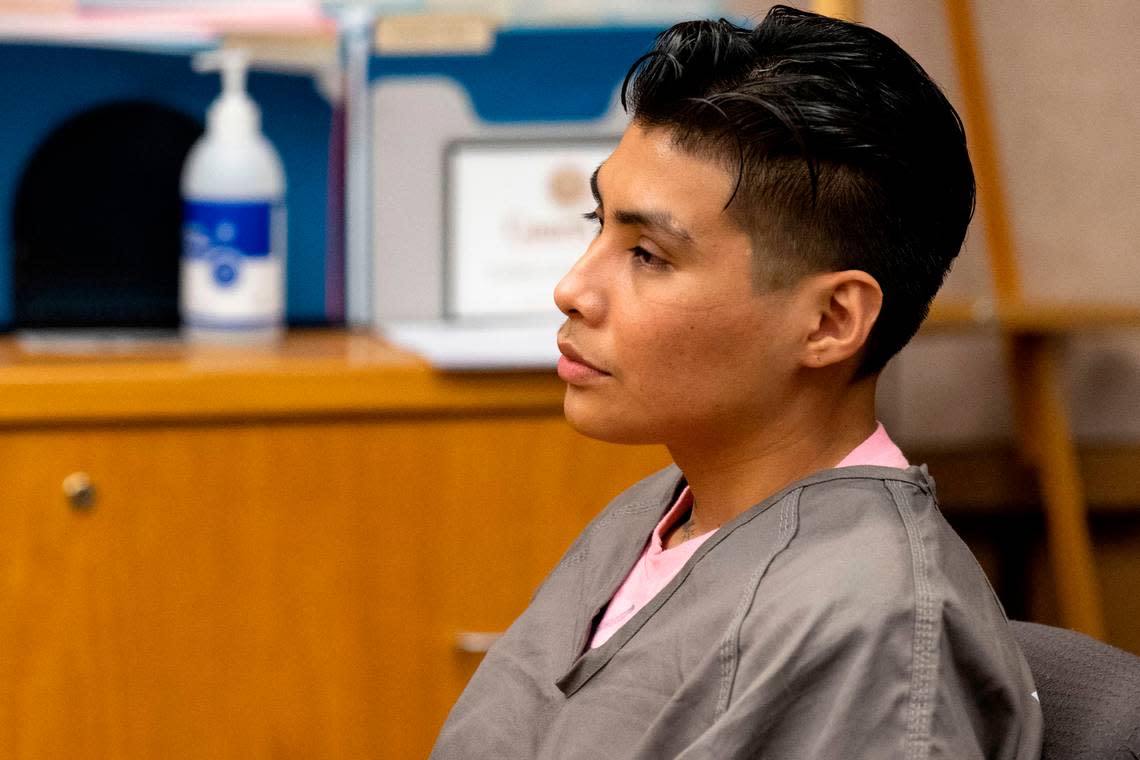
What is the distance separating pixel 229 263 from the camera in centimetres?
150

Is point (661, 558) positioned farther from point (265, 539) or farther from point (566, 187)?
point (566, 187)

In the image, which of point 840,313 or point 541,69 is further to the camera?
point 541,69

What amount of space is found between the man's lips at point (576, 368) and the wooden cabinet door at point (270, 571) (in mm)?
512

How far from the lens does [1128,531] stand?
2.34 m

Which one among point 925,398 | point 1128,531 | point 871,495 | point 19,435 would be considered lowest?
point 1128,531

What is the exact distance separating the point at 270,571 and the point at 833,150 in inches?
30.6

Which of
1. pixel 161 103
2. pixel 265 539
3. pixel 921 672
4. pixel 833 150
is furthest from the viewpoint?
pixel 161 103

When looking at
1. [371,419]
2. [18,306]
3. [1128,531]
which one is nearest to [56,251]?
[18,306]

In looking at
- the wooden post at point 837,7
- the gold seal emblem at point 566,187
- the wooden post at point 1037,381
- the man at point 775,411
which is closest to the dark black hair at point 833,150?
the man at point 775,411

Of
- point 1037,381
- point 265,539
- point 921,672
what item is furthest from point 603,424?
point 1037,381

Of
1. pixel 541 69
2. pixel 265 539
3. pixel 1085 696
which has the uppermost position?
pixel 541 69

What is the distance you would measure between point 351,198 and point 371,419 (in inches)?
15.6

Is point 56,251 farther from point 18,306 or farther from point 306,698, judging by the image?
point 306,698

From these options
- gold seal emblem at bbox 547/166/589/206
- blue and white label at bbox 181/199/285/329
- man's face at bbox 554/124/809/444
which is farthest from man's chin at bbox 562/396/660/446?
gold seal emblem at bbox 547/166/589/206
